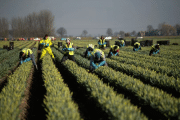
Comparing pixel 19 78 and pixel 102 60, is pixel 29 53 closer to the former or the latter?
pixel 19 78

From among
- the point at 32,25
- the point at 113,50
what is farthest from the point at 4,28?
the point at 113,50

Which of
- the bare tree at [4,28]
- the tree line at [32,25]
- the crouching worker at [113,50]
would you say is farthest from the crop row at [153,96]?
the bare tree at [4,28]

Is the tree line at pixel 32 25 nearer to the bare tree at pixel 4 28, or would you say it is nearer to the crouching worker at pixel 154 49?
the bare tree at pixel 4 28

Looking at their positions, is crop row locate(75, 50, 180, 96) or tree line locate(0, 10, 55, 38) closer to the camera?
crop row locate(75, 50, 180, 96)

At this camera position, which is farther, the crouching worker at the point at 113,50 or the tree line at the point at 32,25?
the tree line at the point at 32,25

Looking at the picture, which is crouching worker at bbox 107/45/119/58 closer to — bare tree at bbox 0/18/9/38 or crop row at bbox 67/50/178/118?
crop row at bbox 67/50/178/118

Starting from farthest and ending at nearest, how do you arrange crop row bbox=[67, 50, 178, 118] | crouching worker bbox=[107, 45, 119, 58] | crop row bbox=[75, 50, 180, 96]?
crouching worker bbox=[107, 45, 119, 58]
crop row bbox=[75, 50, 180, 96]
crop row bbox=[67, 50, 178, 118]

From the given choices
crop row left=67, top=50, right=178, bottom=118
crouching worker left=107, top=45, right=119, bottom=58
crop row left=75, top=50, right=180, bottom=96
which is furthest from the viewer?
crouching worker left=107, top=45, right=119, bottom=58

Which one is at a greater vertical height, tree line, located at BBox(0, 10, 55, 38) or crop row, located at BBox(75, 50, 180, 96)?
tree line, located at BBox(0, 10, 55, 38)

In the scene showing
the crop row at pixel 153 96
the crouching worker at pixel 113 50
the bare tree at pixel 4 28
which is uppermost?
the bare tree at pixel 4 28

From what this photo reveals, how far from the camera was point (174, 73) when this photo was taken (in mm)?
6074

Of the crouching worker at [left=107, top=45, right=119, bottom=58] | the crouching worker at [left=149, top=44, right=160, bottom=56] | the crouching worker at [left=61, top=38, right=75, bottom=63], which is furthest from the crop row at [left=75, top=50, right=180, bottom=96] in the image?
the crouching worker at [left=149, top=44, right=160, bottom=56]

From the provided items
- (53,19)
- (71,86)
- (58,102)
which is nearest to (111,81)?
(71,86)

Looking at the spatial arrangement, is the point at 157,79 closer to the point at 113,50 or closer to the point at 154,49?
the point at 113,50
